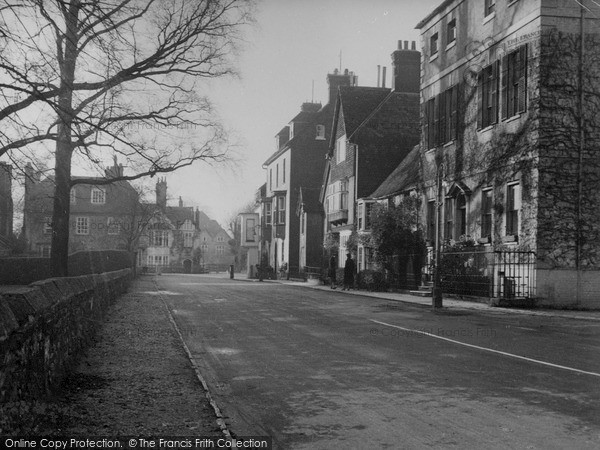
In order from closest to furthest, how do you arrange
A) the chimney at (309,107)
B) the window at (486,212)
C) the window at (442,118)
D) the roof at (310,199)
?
the window at (486,212) < the window at (442,118) < the roof at (310,199) < the chimney at (309,107)

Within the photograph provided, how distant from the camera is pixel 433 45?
100ft

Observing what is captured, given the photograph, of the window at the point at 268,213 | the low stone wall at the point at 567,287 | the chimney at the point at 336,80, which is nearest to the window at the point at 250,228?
the window at the point at 268,213

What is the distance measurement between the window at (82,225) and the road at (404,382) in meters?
75.6

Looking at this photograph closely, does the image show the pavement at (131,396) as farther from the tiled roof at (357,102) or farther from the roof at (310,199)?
the roof at (310,199)

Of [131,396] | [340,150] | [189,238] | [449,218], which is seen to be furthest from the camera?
[189,238]

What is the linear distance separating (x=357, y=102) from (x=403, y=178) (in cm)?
1046

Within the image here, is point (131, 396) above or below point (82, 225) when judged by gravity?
below

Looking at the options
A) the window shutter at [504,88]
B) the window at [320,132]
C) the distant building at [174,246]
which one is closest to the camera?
the window shutter at [504,88]

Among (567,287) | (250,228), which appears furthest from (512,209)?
(250,228)

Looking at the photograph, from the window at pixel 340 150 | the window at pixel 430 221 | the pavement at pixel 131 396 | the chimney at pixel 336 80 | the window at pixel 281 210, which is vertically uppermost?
the chimney at pixel 336 80

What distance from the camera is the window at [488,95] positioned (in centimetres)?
2403

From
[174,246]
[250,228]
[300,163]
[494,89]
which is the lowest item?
[174,246]

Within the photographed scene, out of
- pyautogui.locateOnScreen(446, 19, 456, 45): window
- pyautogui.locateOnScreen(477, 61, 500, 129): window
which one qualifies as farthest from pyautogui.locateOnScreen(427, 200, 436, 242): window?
pyautogui.locateOnScreen(446, 19, 456, 45): window

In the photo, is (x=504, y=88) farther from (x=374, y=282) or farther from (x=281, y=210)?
(x=281, y=210)
